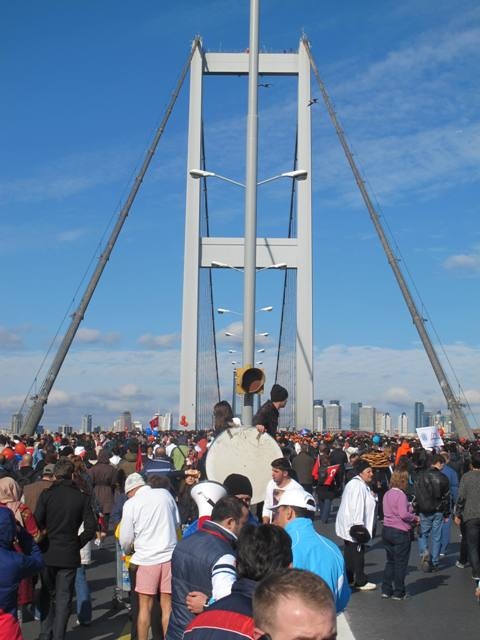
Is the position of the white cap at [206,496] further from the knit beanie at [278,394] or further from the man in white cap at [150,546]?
the knit beanie at [278,394]

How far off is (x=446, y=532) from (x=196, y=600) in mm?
9345

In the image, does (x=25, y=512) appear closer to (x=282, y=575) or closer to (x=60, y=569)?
(x=60, y=569)

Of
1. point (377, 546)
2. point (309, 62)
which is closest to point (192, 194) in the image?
point (309, 62)

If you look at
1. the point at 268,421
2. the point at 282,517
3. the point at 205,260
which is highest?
the point at 205,260

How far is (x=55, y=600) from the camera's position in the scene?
7039 mm

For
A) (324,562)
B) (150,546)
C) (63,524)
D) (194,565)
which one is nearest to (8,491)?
(63,524)

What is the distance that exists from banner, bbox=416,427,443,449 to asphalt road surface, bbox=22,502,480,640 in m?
8.29

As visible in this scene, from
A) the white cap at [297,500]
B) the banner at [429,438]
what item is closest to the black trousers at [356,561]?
the white cap at [297,500]

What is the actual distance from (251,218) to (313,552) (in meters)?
9.33

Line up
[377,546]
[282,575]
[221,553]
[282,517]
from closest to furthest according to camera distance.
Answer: [282,575] → [221,553] → [282,517] → [377,546]

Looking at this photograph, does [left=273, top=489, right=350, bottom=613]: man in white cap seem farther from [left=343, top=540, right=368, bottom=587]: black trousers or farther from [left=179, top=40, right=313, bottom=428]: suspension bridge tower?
[left=179, top=40, right=313, bottom=428]: suspension bridge tower

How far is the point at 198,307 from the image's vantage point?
42844mm

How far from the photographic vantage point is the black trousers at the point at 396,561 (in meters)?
9.41

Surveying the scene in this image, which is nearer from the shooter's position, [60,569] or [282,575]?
[282,575]
